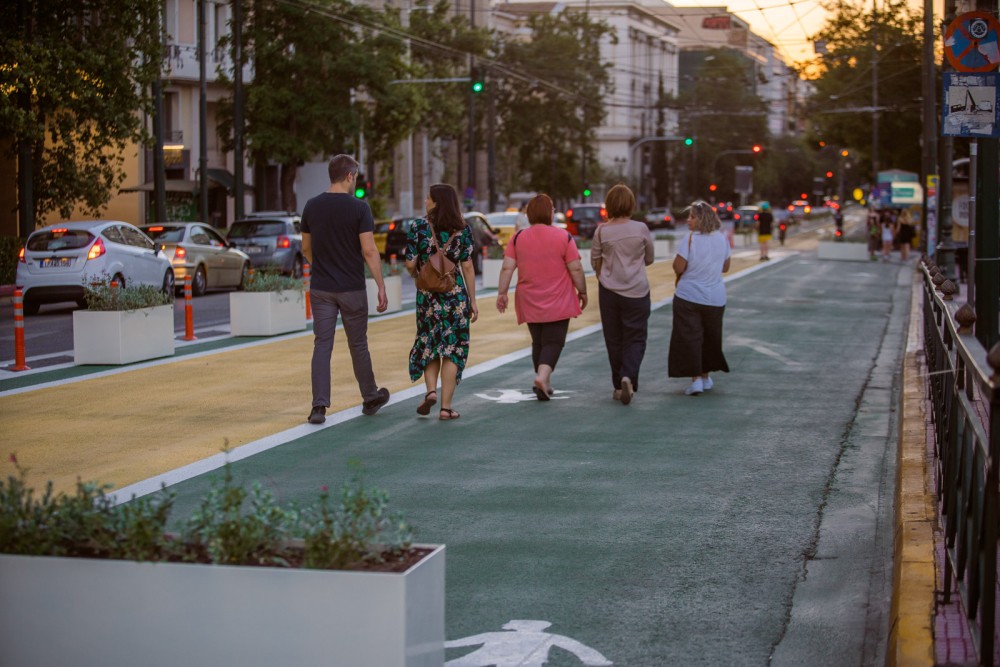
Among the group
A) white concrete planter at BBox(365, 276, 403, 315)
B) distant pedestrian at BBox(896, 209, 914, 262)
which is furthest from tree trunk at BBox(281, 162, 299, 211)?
white concrete planter at BBox(365, 276, 403, 315)

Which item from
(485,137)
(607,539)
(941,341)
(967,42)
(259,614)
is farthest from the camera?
(485,137)

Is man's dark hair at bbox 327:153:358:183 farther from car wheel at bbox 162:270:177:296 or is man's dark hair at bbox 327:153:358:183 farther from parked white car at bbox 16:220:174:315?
car wheel at bbox 162:270:177:296

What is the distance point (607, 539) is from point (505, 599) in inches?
47.9

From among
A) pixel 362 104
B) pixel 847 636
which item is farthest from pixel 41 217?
pixel 847 636

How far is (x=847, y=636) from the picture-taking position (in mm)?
5875

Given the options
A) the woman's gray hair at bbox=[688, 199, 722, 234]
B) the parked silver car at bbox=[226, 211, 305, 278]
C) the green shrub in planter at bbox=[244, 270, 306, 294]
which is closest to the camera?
the woman's gray hair at bbox=[688, 199, 722, 234]

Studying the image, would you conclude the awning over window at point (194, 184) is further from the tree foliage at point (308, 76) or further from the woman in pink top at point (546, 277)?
the woman in pink top at point (546, 277)

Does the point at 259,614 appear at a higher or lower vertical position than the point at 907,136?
lower

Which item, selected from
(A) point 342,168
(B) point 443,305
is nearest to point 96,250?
(B) point 443,305

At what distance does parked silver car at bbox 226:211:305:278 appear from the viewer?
33062mm

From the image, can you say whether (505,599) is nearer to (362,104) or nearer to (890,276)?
(890,276)

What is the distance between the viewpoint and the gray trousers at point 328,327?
1068 cm

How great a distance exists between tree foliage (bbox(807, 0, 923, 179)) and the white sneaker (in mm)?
48502

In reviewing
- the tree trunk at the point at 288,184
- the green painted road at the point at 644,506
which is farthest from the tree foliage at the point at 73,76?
the green painted road at the point at 644,506
